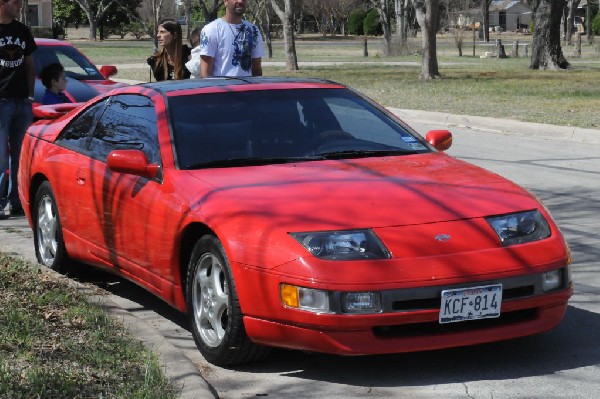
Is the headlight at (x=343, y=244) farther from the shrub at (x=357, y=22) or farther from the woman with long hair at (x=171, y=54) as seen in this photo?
the shrub at (x=357, y=22)

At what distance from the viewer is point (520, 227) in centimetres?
561

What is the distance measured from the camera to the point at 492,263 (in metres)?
5.33

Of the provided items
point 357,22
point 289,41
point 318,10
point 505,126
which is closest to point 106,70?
point 505,126

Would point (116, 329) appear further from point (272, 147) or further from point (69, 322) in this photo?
point (272, 147)

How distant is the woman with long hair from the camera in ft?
35.5

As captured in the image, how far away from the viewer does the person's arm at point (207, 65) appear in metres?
9.86

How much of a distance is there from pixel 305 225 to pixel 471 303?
0.82 meters

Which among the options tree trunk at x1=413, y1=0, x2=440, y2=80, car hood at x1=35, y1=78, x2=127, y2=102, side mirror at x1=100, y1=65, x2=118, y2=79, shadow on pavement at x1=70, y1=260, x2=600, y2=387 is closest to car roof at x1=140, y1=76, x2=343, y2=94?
shadow on pavement at x1=70, y1=260, x2=600, y2=387

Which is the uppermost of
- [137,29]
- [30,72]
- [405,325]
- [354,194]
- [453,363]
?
[137,29]

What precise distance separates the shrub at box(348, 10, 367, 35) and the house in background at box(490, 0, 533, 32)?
31206mm

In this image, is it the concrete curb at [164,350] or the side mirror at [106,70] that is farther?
the side mirror at [106,70]

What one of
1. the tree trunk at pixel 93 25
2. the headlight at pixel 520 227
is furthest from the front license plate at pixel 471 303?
the tree trunk at pixel 93 25

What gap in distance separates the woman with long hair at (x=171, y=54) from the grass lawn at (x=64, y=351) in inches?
166

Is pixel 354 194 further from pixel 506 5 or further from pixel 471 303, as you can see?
pixel 506 5
